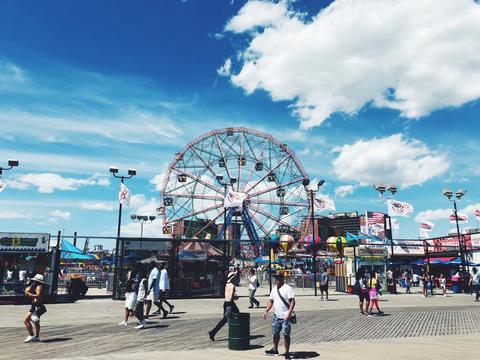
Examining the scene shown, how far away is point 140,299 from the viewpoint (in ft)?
38.4

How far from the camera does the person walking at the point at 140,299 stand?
11.4 m

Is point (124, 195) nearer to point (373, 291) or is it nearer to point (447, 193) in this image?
point (373, 291)

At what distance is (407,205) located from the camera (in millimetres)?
32594

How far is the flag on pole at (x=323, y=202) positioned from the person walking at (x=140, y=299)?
1959cm

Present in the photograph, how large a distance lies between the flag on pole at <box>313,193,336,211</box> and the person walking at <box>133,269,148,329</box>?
64.3ft

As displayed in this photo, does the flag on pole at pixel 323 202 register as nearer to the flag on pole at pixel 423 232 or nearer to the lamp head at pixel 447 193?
the lamp head at pixel 447 193

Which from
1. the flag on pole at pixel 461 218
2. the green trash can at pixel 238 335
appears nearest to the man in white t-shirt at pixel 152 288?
the green trash can at pixel 238 335

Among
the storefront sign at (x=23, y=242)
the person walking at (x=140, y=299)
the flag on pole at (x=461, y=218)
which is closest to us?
the person walking at (x=140, y=299)

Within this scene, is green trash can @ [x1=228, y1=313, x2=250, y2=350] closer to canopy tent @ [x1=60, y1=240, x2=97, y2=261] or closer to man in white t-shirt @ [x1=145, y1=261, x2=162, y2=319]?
man in white t-shirt @ [x1=145, y1=261, x2=162, y2=319]

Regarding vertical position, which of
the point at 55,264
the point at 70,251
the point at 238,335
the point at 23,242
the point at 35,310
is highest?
the point at 23,242

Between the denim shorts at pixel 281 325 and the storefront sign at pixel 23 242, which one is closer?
the denim shorts at pixel 281 325

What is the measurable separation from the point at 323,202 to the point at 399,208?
24.6 ft

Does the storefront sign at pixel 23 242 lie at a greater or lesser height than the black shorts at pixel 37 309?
greater

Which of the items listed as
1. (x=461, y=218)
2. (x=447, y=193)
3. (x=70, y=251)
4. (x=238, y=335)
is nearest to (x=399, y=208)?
(x=447, y=193)
